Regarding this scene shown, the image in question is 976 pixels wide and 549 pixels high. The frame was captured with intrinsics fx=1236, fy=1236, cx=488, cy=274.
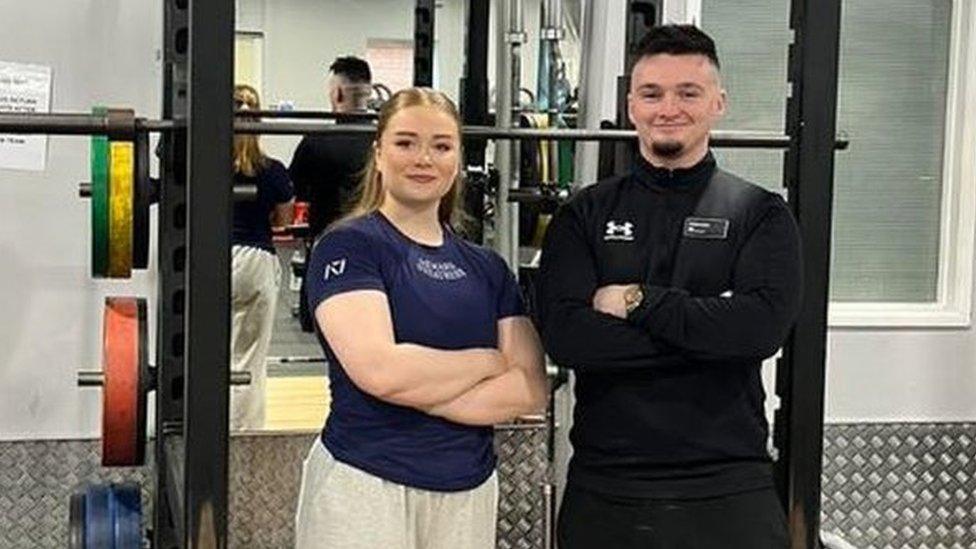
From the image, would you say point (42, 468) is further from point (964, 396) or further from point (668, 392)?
point (964, 396)

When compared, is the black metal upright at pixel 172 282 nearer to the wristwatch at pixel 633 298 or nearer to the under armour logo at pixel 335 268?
the under armour logo at pixel 335 268

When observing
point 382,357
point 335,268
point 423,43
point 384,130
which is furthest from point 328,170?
point 382,357

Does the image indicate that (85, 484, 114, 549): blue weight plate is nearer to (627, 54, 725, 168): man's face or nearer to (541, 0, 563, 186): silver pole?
(627, 54, 725, 168): man's face

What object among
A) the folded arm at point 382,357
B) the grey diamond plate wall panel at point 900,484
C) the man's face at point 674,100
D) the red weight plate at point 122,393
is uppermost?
the man's face at point 674,100

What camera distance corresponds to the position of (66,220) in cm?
313

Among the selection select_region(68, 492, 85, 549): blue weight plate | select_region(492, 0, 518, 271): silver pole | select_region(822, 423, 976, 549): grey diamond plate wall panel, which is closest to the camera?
select_region(68, 492, 85, 549): blue weight plate

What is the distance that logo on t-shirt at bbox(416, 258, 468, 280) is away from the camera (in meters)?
2.19

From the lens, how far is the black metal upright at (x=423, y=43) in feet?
11.0

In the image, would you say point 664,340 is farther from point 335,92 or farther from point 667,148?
point 335,92

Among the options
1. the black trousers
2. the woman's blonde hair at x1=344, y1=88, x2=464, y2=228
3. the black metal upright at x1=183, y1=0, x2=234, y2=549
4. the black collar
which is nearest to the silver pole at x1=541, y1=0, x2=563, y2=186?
the woman's blonde hair at x1=344, y1=88, x2=464, y2=228

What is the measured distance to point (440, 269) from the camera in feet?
7.22

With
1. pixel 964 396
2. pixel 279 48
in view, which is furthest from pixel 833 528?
pixel 279 48

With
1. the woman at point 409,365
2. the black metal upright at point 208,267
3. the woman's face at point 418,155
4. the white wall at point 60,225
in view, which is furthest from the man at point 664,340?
the white wall at point 60,225

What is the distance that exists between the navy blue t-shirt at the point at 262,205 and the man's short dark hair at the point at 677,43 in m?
1.25
